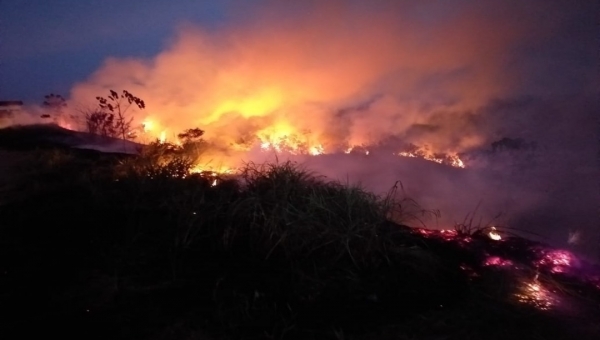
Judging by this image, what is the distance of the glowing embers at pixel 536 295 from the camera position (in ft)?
10.8

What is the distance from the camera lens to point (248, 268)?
11.7 ft

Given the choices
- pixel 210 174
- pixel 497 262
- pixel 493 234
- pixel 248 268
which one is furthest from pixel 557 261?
pixel 210 174

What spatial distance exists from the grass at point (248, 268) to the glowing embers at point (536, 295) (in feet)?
0.22

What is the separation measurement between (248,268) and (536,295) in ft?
6.91

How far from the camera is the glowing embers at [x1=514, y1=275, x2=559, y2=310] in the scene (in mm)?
3307

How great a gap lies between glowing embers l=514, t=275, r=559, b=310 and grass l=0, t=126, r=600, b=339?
0.07m

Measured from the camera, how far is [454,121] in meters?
10.5

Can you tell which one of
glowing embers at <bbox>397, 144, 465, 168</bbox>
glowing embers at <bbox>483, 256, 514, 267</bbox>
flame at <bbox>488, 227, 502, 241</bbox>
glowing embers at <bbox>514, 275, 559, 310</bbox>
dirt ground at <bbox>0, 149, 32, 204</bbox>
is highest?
glowing embers at <bbox>397, 144, 465, 168</bbox>

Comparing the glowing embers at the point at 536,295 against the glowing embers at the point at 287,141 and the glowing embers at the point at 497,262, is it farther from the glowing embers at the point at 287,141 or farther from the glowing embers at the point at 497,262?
the glowing embers at the point at 287,141

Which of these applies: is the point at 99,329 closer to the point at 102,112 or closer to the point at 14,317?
the point at 14,317

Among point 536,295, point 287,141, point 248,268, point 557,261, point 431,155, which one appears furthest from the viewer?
point 287,141

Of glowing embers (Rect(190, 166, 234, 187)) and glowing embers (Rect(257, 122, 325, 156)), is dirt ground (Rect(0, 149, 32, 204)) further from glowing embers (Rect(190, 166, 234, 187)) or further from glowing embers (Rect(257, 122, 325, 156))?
glowing embers (Rect(257, 122, 325, 156))

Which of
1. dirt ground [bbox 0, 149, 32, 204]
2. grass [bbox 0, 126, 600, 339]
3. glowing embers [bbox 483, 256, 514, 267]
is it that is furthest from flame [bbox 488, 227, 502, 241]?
dirt ground [bbox 0, 149, 32, 204]

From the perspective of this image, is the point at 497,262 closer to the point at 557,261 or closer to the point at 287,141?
the point at 557,261
